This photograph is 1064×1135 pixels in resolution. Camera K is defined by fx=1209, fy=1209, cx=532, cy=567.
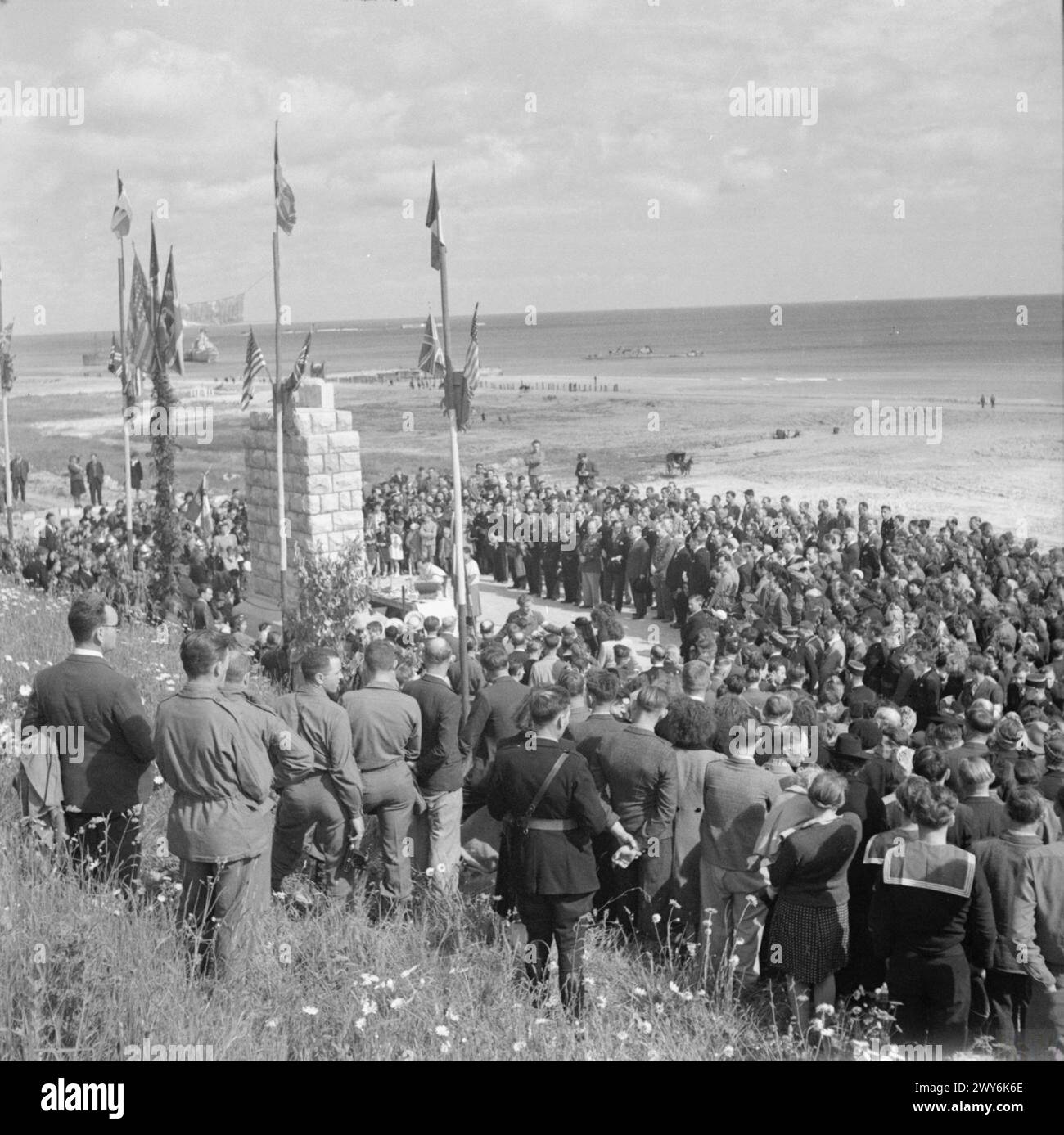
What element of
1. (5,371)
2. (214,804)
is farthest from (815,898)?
(5,371)

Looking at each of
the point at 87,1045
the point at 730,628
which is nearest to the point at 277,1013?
the point at 87,1045

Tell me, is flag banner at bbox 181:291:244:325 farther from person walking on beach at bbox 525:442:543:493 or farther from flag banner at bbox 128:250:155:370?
person walking on beach at bbox 525:442:543:493

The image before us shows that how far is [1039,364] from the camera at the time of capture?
3250 inches

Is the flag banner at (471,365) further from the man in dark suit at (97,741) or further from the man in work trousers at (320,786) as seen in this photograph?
the man in dark suit at (97,741)

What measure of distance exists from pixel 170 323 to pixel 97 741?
40.8ft

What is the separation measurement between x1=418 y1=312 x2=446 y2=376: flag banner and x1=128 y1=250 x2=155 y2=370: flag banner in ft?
19.5

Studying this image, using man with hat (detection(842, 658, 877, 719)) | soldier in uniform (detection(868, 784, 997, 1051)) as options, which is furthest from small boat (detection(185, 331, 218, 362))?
soldier in uniform (detection(868, 784, 997, 1051))

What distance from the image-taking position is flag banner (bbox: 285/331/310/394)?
628 inches

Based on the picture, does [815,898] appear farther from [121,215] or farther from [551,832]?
[121,215]

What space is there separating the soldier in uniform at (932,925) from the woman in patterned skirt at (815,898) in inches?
9.1

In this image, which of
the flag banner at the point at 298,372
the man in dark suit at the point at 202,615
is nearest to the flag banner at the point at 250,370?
the flag banner at the point at 298,372

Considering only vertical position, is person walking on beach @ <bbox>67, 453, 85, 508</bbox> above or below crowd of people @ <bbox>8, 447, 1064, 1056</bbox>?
above

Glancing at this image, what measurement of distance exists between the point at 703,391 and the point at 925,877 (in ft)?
221
